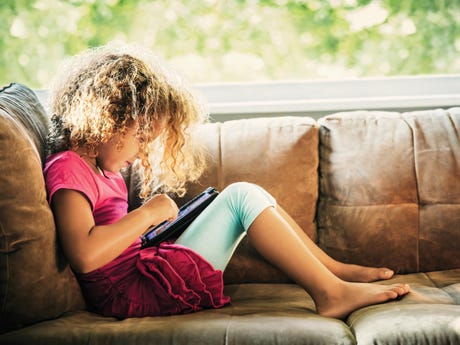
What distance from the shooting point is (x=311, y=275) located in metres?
1.54

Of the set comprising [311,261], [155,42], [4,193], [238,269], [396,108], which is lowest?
[238,269]

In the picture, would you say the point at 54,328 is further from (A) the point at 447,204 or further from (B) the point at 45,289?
(A) the point at 447,204

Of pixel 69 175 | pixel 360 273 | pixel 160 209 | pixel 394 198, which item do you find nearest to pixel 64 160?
pixel 69 175

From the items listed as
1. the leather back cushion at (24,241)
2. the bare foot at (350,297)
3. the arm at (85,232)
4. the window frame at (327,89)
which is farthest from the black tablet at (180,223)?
the window frame at (327,89)

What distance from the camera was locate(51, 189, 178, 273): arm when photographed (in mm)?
1409

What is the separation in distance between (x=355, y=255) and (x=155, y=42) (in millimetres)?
1256

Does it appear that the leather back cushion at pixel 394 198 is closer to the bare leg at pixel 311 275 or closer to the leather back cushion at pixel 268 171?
the leather back cushion at pixel 268 171

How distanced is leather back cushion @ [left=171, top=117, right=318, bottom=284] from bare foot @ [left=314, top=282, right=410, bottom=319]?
1.28 feet

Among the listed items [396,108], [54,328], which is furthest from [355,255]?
[54,328]

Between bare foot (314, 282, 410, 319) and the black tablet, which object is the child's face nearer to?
the black tablet

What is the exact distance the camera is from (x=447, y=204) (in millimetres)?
1882

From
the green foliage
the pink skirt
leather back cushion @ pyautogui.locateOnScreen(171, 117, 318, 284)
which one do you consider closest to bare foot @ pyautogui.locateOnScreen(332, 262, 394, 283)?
leather back cushion @ pyautogui.locateOnScreen(171, 117, 318, 284)

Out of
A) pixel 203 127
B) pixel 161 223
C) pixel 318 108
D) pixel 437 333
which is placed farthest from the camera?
pixel 318 108

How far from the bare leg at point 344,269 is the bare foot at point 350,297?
0.21 m
